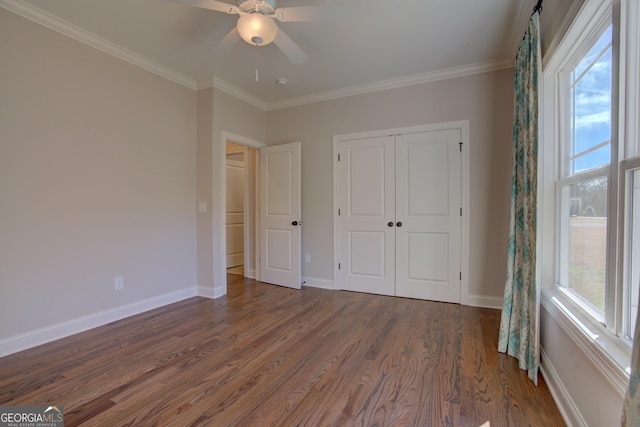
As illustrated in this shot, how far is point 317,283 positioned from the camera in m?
4.31

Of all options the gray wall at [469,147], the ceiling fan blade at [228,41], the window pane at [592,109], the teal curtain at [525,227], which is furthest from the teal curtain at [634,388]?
the gray wall at [469,147]

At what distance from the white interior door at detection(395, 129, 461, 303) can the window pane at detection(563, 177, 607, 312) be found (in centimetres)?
149

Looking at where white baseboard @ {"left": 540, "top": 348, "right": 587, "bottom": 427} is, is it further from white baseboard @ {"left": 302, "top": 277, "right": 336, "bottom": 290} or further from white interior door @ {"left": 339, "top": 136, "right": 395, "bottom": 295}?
white baseboard @ {"left": 302, "top": 277, "right": 336, "bottom": 290}

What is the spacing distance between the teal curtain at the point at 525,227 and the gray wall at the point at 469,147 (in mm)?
915

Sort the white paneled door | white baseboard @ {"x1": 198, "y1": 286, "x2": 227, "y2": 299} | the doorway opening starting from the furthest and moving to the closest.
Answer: the white paneled door, the doorway opening, white baseboard @ {"x1": 198, "y1": 286, "x2": 227, "y2": 299}

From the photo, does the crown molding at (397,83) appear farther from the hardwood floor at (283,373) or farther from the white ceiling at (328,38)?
the hardwood floor at (283,373)

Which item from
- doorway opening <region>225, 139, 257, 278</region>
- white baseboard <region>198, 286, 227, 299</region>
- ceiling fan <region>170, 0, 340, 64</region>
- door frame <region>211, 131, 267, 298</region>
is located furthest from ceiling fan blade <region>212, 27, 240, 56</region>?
white baseboard <region>198, 286, 227, 299</region>

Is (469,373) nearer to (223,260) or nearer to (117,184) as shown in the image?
(223,260)

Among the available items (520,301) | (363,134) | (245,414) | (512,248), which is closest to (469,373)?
(520,301)

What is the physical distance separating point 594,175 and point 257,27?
86.1 inches

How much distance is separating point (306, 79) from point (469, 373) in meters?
3.45

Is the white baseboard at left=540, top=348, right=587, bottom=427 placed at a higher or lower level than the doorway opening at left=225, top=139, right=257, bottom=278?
lower

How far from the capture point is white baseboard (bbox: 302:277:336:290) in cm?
421

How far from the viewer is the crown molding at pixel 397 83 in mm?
3314
